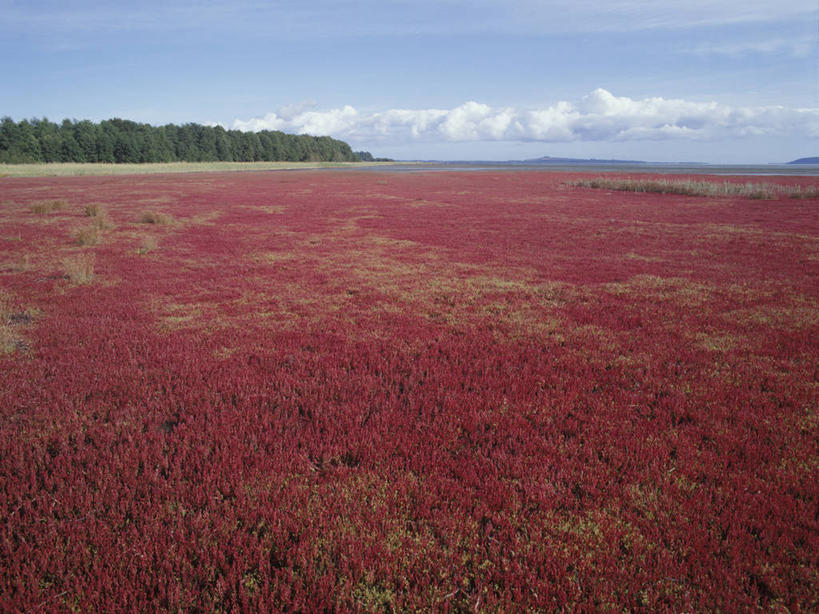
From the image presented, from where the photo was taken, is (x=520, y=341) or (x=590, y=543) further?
(x=520, y=341)

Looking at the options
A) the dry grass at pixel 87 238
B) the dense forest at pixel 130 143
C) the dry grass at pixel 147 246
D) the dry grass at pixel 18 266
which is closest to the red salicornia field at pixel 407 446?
the dry grass at pixel 18 266

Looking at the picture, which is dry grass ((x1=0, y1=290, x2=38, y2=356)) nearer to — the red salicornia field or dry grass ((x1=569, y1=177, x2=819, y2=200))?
the red salicornia field

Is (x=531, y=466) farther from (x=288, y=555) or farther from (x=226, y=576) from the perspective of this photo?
(x=226, y=576)

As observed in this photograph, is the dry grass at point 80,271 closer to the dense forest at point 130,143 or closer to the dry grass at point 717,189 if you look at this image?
the dry grass at point 717,189

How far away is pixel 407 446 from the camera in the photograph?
16.4ft

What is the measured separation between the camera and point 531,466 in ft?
15.4

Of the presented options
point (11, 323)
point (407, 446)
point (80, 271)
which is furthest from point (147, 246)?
point (407, 446)

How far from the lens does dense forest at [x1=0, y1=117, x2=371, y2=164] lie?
104688 mm

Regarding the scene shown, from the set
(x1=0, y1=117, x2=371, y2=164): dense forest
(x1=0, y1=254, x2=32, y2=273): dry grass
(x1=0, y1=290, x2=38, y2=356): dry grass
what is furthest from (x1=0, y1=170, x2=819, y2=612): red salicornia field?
(x1=0, y1=117, x2=371, y2=164): dense forest

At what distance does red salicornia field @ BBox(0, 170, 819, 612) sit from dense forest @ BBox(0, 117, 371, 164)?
421ft

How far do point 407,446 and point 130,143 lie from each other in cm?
14576

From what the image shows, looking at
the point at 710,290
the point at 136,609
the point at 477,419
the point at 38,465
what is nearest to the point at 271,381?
the point at 38,465

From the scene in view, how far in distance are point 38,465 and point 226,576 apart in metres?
2.82

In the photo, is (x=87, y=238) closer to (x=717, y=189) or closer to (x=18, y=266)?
(x=18, y=266)
